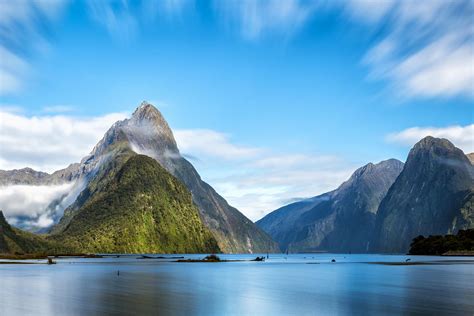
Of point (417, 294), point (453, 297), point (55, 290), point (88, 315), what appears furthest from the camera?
point (55, 290)

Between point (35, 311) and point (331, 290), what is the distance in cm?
5440

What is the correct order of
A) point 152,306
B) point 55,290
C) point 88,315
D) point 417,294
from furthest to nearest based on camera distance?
point 55,290 < point 417,294 < point 152,306 < point 88,315

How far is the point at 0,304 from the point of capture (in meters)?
70.8

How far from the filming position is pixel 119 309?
65312 millimetres

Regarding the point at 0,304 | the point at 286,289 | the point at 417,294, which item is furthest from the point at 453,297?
the point at 0,304

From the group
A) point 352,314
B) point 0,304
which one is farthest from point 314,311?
point 0,304

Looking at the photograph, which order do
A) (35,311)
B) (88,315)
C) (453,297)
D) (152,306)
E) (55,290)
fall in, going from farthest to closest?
1. (55,290)
2. (453,297)
3. (152,306)
4. (35,311)
5. (88,315)

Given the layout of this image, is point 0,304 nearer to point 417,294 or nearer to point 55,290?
point 55,290

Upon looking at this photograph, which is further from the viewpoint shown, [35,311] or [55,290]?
[55,290]

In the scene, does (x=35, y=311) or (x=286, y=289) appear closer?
(x=35, y=311)

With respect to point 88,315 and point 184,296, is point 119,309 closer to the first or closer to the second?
point 88,315

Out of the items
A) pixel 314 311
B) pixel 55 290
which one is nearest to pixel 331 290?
pixel 314 311

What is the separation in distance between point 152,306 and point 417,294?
43.8 meters

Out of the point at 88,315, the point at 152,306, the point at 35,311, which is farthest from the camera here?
the point at 152,306
